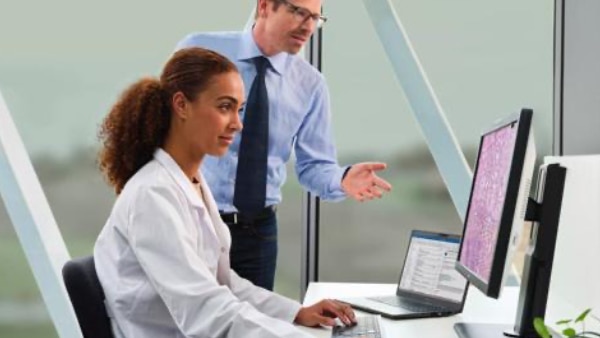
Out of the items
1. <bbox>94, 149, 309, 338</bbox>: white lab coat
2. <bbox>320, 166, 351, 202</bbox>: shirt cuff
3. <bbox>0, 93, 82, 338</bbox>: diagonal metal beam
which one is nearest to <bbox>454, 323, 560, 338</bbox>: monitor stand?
<bbox>94, 149, 309, 338</bbox>: white lab coat

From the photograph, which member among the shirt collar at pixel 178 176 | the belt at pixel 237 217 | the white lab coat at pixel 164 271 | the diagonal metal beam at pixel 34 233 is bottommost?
the diagonal metal beam at pixel 34 233

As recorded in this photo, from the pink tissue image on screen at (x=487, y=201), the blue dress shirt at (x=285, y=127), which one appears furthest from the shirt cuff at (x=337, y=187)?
the pink tissue image on screen at (x=487, y=201)

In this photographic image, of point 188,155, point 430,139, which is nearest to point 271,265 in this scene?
point 188,155

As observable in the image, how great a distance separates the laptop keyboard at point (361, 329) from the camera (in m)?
1.57

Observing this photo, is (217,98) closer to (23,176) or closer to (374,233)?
(23,176)

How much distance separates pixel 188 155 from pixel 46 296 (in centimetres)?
181

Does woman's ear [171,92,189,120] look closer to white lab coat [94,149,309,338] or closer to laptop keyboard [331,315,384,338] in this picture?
white lab coat [94,149,309,338]

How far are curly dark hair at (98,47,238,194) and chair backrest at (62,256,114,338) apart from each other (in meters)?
0.25

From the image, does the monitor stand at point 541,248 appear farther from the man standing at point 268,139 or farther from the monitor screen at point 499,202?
the man standing at point 268,139

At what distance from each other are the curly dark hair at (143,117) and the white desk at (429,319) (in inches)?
20.4

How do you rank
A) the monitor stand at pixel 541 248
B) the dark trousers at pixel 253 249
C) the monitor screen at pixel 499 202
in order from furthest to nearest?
the dark trousers at pixel 253 249
the monitor stand at pixel 541 248
the monitor screen at pixel 499 202

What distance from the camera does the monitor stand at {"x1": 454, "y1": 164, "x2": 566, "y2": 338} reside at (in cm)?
144

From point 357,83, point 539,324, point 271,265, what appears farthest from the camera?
point 357,83

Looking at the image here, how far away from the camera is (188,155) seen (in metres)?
1.62
